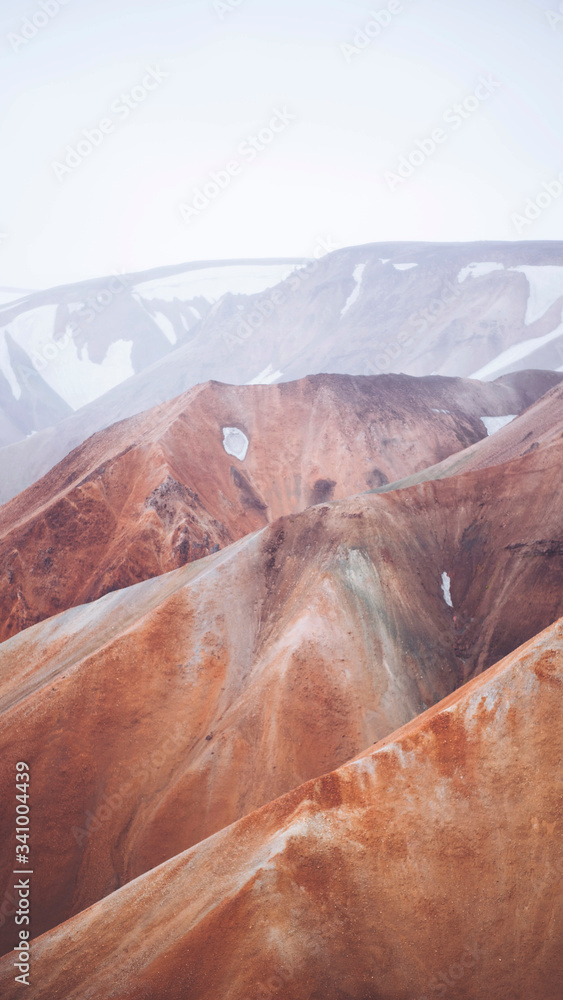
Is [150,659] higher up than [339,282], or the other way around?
[339,282]

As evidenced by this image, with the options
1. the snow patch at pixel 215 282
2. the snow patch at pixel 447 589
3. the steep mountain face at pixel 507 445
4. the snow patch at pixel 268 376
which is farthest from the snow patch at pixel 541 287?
the snow patch at pixel 447 589

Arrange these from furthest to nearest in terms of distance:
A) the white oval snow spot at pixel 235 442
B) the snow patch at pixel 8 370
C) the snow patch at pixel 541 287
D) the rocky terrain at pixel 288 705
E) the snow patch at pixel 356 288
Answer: the snow patch at pixel 8 370
the snow patch at pixel 356 288
the snow patch at pixel 541 287
the white oval snow spot at pixel 235 442
the rocky terrain at pixel 288 705

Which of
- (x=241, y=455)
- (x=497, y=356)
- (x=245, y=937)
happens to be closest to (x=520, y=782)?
(x=245, y=937)

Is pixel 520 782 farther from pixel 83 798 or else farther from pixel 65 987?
pixel 83 798

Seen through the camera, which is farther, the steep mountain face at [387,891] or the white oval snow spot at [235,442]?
the white oval snow spot at [235,442]

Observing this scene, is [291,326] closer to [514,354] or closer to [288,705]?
[514,354]

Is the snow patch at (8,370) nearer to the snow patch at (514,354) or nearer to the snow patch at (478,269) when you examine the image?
the snow patch at (514,354)

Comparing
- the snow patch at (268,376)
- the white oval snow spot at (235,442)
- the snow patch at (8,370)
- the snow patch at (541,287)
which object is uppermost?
the snow patch at (8,370)
